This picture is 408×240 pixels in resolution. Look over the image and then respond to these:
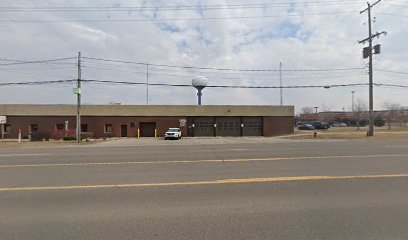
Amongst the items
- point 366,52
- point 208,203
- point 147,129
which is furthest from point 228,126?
point 208,203

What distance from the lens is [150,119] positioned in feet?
171

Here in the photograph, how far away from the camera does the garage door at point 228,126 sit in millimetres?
53031

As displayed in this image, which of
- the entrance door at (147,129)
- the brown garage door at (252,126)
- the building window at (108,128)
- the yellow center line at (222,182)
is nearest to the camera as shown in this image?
the yellow center line at (222,182)

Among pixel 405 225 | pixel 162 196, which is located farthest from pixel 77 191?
pixel 405 225

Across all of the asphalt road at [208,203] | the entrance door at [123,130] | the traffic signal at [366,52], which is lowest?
the asphalt road at [208,203]

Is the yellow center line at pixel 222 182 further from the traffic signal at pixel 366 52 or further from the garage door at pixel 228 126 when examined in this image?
the garage door at pixel 228 126

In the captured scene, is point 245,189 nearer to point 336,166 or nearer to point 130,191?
point 130,191

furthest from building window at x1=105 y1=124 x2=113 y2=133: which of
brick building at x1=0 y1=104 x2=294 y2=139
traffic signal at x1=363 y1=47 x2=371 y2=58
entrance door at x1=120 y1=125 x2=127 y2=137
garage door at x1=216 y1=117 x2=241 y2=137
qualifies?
traffic signal at x1=363 y1=47 x2=371 y2=58

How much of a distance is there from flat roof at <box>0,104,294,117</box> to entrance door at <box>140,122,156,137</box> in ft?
4.19

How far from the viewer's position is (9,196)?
318 inches

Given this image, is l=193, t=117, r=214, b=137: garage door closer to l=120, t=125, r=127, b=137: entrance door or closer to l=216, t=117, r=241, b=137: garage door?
l=216, t=117, r=241, b=137: garage door

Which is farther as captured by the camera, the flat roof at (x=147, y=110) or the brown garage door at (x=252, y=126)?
the brown garage door at (x=252, y=126)

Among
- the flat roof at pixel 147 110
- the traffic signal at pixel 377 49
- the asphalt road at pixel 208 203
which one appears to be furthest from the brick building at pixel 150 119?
the asphalt road at pixel 208 203

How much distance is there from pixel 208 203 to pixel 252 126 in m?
47.2
